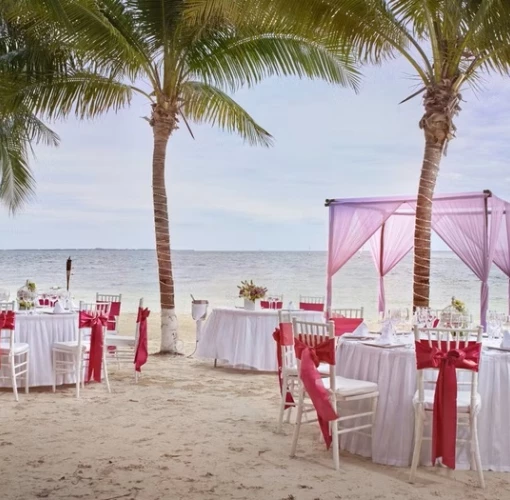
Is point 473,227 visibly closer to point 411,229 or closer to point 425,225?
point 425,225

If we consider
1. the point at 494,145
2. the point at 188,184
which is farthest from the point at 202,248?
the point at 494,145

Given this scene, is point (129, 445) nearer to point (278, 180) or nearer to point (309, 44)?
point (309, 44)

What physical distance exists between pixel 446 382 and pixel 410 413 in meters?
0.42

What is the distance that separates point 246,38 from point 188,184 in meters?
24.2

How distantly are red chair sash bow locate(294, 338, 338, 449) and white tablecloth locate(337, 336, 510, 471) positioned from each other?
1.20ft

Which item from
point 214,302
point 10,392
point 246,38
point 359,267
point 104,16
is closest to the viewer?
point 10,392

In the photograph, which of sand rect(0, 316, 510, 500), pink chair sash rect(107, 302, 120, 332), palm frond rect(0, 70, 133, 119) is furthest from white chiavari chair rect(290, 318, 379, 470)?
palm frond rect(0, 70, 133, 119)

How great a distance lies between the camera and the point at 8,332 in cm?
693

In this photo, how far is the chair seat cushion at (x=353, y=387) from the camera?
4.61 metres

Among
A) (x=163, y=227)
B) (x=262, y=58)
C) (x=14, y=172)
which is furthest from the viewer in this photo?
(x=14, y=172)

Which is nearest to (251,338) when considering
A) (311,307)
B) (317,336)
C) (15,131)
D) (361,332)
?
(311,307)

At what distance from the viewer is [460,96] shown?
766 centimetres

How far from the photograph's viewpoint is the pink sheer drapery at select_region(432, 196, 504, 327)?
8.91 metres

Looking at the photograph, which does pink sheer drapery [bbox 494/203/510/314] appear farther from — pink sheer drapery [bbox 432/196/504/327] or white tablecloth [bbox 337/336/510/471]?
white tablecloth [bbox 337/336/510/471]
